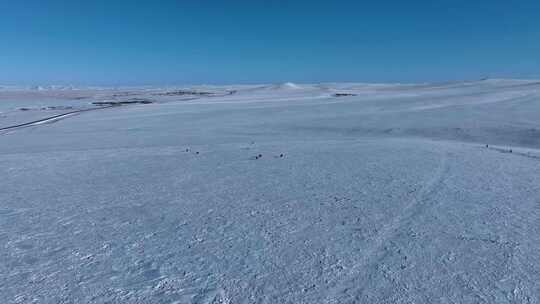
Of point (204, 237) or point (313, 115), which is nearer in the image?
point (204, 237)

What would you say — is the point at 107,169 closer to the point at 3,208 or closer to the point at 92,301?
the point at 3,208

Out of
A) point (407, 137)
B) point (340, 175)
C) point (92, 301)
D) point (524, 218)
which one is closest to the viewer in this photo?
point (92, 301)

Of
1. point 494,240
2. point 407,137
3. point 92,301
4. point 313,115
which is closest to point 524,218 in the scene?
point 494,240

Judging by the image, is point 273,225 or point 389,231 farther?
point 273,225
